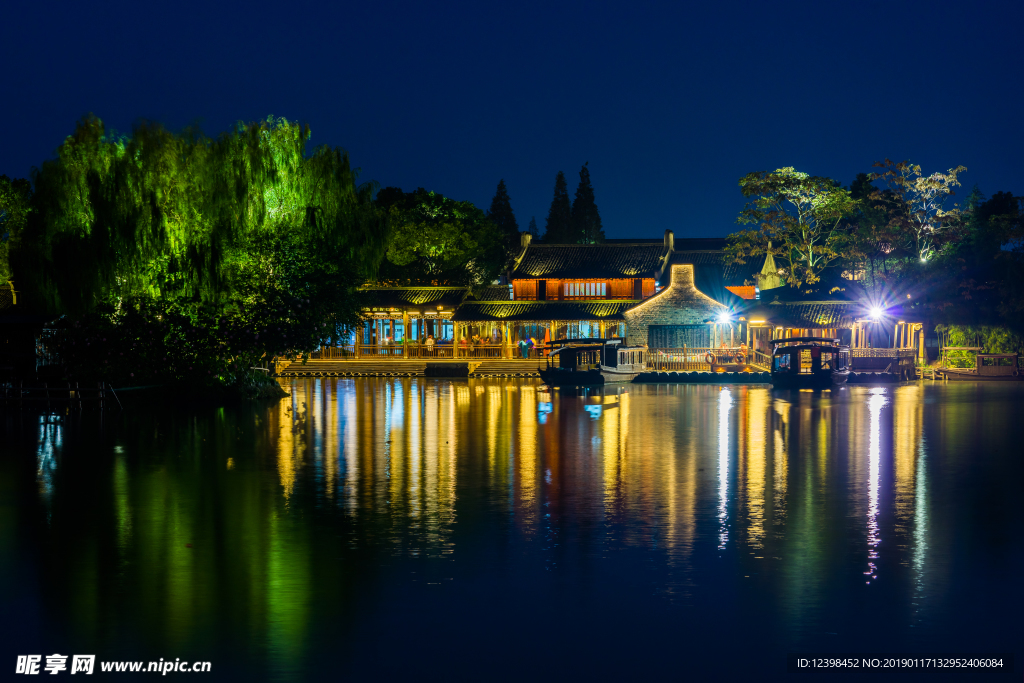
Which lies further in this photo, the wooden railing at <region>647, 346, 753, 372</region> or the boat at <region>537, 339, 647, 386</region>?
the wooden railing at <region>647, 346, 753, 372</region>

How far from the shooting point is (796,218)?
6644 cm

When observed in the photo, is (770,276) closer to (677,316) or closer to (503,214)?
(677,316)

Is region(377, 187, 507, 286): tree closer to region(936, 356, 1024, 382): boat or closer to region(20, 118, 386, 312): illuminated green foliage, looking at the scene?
region(936, 356, 1024, 382): boat

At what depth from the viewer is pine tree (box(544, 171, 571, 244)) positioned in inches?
4503

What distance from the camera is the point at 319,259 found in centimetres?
3431

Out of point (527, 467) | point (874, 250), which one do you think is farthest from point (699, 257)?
point (527, 467)

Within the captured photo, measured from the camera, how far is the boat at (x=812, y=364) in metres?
42.8

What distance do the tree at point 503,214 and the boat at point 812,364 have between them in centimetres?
6456

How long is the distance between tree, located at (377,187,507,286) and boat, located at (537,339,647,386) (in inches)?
1139

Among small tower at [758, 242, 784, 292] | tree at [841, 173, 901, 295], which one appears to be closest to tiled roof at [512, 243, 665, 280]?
small tower at [758, 242, 784, 292]

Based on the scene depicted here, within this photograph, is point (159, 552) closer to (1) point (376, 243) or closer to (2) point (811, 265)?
(1) point (376, 243)

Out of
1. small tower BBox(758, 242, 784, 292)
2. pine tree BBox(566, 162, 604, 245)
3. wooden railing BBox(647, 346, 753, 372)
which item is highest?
pine tree BBox(566, 162, 604, 245)

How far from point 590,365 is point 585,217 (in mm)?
67196

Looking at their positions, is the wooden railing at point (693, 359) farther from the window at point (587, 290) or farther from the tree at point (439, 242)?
the tree at point (439, 242)
